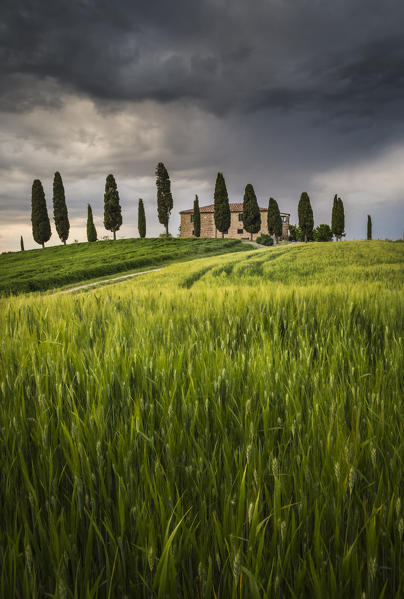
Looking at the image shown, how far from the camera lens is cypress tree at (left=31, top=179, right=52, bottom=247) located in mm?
51531

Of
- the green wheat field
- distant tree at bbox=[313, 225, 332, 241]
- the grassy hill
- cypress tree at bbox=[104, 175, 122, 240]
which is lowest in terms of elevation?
the green wheat field

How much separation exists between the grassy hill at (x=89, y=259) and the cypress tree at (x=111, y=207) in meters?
5.07

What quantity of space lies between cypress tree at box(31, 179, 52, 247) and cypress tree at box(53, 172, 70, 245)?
1675mm

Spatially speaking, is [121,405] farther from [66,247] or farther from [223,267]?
[66,247]

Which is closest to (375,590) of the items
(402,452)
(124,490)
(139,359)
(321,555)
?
(321,555)

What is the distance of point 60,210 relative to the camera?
5447cm

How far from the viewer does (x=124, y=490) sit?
3.06 feet

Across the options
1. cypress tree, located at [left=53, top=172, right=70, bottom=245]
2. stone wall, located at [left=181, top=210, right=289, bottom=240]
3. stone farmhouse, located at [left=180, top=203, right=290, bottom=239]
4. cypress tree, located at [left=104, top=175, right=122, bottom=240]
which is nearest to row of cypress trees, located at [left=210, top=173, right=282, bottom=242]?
stone farmhouse, located at [left=180, top=203, right=290, bottom=239]

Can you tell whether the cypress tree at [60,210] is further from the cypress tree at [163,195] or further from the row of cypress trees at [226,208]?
the row of cypress trees at [226,208]

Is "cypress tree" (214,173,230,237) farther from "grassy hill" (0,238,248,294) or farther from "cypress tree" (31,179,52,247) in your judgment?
"cypress tree" (31,179,52,247)

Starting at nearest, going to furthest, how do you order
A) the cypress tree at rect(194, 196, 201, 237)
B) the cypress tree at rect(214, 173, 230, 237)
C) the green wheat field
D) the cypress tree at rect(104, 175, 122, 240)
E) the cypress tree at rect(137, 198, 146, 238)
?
the green wheat field
the cypress tree at rect(214, 173, 230, 237)
the cypress tree at rect(104, 175, 122, 240)
the cypress tree at rect(194, 196, 201, 237)
the cypress tree at rect(137, 198, 146, 238)

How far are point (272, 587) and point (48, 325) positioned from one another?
2973 mm

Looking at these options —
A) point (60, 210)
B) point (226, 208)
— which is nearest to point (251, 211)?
point (226, 208)

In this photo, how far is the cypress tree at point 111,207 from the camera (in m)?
54.2
